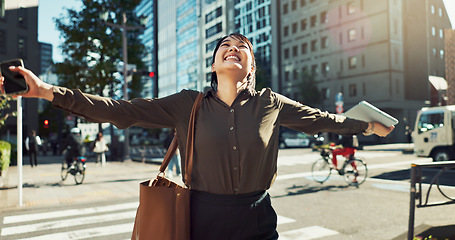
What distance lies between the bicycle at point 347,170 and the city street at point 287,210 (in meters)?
0.23

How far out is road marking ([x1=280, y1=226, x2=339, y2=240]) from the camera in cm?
518

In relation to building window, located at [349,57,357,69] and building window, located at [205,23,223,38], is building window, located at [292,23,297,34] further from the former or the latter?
building window, located at [205,23,223,38]

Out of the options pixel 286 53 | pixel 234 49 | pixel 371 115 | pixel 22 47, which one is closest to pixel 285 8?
pixel 286 53

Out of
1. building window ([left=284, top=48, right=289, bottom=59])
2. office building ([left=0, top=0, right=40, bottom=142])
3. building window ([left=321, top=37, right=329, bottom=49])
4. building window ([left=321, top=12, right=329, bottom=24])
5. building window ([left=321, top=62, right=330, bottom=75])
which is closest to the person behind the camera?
office building ([left=0, top=0, right=40, bottom=142])

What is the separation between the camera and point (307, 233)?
539 cm

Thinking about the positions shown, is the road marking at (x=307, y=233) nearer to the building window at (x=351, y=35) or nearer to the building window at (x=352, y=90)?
the building window at (x=352, y=90)

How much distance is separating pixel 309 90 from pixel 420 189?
38.4 m

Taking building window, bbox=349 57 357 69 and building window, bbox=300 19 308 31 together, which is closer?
building window, bbox=349 57 357 69

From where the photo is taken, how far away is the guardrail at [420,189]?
3812mm

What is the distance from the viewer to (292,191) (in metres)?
9.08

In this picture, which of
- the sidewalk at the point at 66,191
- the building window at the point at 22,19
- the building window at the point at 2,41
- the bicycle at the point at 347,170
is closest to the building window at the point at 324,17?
the building window at the point at 22,19

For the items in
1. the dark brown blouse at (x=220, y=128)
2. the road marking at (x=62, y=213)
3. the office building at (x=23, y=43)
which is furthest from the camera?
the office building at (x=23, y=43)

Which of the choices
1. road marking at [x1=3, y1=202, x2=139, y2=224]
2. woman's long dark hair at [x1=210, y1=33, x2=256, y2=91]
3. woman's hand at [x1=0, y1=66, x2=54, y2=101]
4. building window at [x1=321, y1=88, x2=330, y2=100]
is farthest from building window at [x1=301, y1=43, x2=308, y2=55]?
woman's hand at [x1=0, y1=66, x2=54, y2=101]

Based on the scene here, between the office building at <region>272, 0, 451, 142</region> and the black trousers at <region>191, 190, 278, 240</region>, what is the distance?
3304cm
